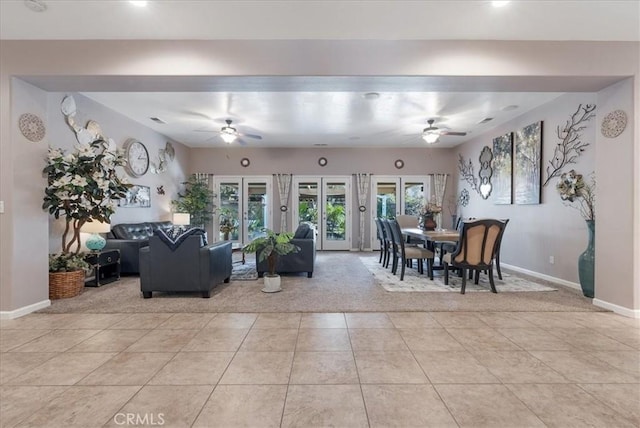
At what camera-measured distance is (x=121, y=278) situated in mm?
5062

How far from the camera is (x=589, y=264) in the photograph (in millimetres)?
3863

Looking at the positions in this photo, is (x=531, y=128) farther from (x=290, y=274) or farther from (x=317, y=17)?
(x=290, y=274)

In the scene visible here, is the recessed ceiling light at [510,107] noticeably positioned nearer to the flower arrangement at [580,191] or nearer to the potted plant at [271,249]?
the flower arrangement at [580,191]

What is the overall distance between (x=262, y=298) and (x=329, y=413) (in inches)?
92.4

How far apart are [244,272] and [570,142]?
5.71 metres

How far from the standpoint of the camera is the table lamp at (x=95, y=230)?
4.38 meters

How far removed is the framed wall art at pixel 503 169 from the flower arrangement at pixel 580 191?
1440mm

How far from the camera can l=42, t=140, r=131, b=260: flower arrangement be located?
11.7 ft

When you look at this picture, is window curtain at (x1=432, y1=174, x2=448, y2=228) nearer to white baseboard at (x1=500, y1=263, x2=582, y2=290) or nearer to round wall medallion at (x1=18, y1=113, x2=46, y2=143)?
white baseboard at (x1=500, y1=263, x2=582, y2=290)

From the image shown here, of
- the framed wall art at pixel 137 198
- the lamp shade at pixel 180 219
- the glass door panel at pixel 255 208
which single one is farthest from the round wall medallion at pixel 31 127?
the glass door panel at pixel 255 208

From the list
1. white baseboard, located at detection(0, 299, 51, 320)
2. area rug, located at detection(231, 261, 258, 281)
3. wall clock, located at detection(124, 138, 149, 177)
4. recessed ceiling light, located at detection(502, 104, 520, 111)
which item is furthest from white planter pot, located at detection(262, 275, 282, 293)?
recessed ceiling light, located at detection(502, 104, 520, 111)

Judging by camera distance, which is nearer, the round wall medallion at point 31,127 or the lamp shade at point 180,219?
the round wall medallion at point 31,127

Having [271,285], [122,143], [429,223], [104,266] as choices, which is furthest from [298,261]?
[122,143]

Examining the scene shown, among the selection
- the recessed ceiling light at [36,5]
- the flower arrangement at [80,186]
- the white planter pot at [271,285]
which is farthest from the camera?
the white planter pot at [271,285]
